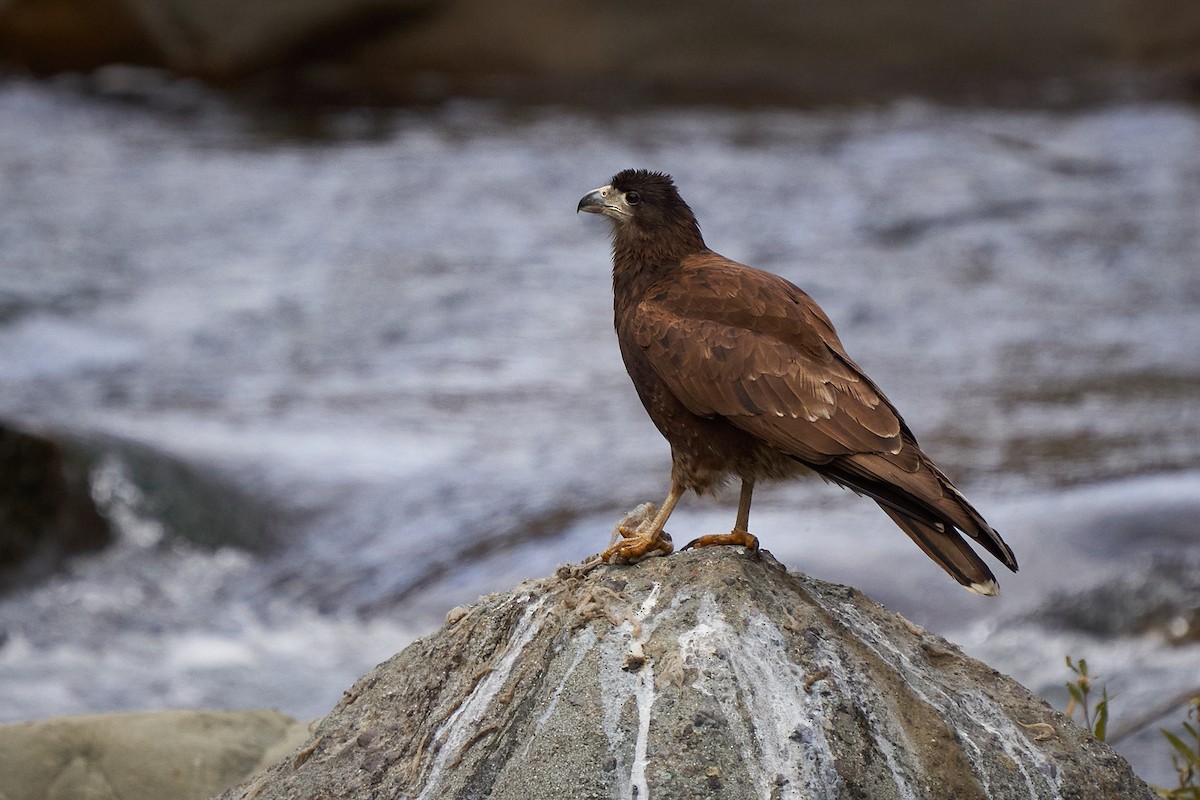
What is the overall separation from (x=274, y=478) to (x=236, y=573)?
95 centimetres

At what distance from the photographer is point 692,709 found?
303 centimetres

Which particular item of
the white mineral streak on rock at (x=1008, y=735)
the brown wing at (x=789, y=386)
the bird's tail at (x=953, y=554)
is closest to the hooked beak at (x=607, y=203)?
the brown wing at (x=789, y=386)

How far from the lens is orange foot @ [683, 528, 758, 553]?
3.49m

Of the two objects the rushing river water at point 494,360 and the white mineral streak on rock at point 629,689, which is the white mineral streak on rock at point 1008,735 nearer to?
the white mineral streak on rock at point 629,689

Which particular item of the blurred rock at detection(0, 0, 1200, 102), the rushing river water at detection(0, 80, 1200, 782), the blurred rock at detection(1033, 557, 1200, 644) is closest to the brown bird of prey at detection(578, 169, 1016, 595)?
the rushing river water at detection(0, 80, 1200, 782)

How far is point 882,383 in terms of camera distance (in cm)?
Answer: 1034

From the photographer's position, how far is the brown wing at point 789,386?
339cm

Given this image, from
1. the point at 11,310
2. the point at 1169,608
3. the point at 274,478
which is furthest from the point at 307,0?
the point at 1169,608

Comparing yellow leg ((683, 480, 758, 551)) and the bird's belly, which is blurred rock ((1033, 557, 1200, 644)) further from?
yellow leg ((683, 480, 758, 551))

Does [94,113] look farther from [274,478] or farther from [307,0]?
[274,478]

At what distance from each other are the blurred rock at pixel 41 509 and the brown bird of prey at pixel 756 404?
5.01 m

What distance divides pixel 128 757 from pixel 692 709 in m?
2.04

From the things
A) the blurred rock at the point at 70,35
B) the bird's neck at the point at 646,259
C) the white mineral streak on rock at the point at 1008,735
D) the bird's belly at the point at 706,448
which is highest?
the blurred rock at the point at 70,35

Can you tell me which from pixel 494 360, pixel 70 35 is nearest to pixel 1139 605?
pixel 494 360
